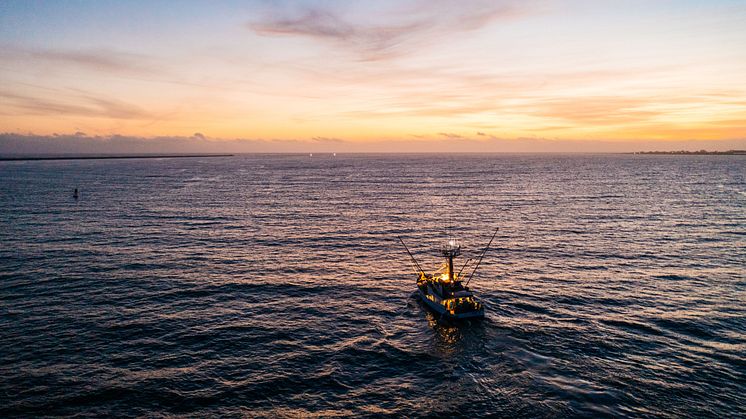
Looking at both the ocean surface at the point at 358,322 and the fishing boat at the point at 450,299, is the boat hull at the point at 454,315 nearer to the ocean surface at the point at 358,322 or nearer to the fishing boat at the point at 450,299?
the fishing boat at the point at 450,299

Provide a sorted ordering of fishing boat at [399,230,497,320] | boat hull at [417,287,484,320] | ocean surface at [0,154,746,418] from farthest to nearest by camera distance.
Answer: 1. fishing boat at [399,230,497,320]
2. boat hull at [417,287,484,320]
3. ocean surface at [0,154,746,418]

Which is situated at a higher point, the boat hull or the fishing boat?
the fishing boat

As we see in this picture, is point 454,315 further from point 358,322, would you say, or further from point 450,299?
point 358,322

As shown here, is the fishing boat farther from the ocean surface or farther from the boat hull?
the ocean surface

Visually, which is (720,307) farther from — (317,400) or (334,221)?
(334,221)

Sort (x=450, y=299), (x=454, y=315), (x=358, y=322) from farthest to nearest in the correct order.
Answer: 1. (x=450, y=299)
2. (x=358, y=322)
3. (x=454, y=315)

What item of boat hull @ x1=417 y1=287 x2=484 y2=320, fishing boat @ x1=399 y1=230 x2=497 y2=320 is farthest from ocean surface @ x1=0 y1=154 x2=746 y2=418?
fishing boat @ x1=399 y1=230 x2=497 y2=320

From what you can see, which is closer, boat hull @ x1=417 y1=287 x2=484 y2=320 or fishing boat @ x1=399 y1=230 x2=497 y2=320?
boat hull @ x1=417 y1=287 x2=484 y2=320

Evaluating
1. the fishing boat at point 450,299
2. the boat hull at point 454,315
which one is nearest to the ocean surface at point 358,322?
the boat hull at point 454,315

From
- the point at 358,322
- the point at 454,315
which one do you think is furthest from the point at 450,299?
the point at 358,322
